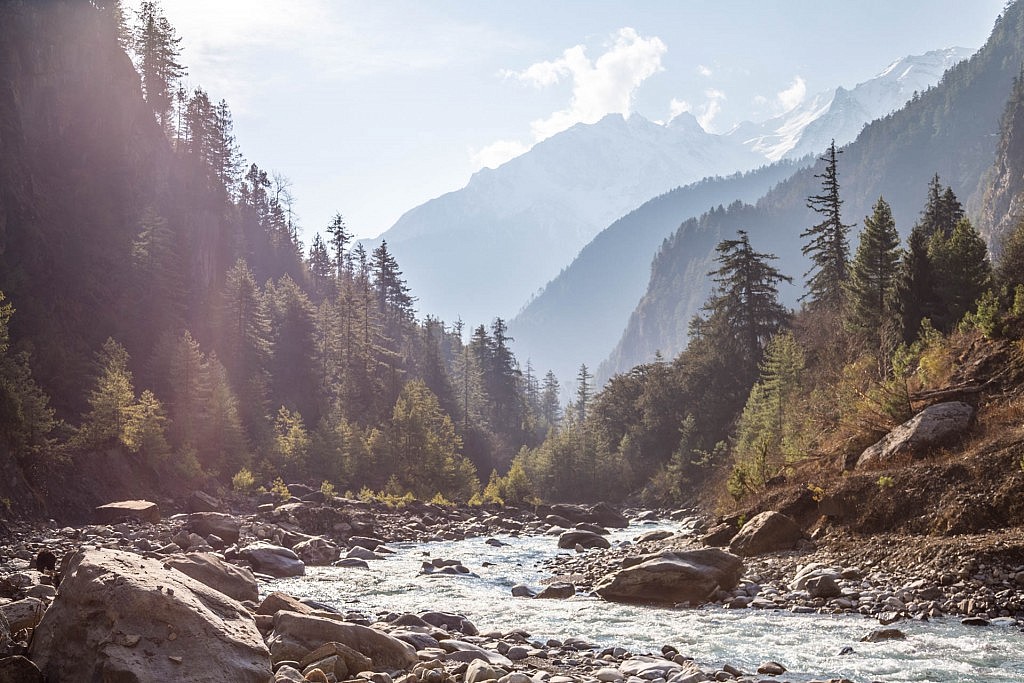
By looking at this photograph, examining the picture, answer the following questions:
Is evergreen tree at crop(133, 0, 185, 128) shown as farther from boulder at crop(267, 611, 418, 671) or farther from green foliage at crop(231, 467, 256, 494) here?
boulder at crop(267, 611, 418, 671)

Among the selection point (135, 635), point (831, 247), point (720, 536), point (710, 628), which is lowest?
point (710, 628)

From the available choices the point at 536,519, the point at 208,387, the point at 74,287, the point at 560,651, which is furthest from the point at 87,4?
the point at 560,651

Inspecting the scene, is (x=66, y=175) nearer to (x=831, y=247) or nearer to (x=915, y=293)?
(x=915, y=293)

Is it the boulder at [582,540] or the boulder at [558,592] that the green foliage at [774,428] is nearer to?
the boulder at [582,540]

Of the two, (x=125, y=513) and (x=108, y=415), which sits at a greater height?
(x=108, y=415)

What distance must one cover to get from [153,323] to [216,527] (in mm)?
37641

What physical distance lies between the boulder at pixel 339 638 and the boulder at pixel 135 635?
3042 millimetres

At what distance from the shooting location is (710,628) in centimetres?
1435

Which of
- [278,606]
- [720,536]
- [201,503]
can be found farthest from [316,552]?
[278,606]

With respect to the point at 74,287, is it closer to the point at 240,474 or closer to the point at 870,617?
the point at 240,474

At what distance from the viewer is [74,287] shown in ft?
173

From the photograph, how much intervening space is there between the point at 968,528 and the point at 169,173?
81.4 meters

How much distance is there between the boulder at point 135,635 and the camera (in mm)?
5984

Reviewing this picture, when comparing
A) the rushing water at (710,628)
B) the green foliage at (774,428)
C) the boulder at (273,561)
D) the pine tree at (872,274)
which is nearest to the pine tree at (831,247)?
the green foliage at (774,428)
